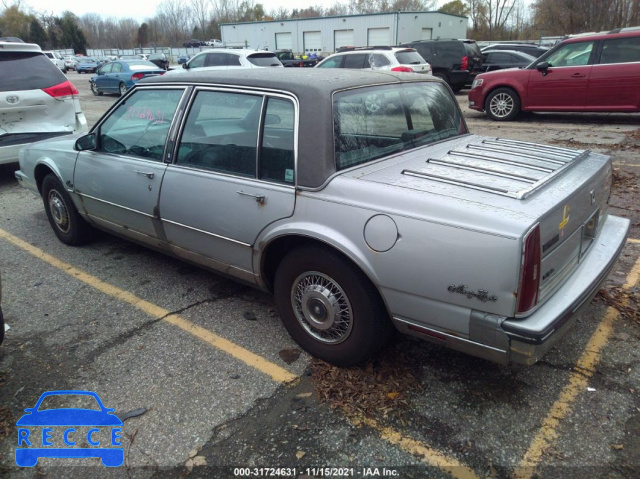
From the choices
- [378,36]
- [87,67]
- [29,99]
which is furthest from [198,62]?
[87,67]

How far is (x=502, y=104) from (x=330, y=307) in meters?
10.3

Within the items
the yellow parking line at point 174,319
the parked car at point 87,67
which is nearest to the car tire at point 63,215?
the yellow parking line at point 174,319

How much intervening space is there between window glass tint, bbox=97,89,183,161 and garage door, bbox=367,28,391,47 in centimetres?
4122

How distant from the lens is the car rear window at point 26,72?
6.60 metres

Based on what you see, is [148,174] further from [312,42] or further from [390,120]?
[312,42]

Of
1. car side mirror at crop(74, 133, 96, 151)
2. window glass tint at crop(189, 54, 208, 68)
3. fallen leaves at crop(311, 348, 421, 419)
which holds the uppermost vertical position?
window glass tint at crop(189, 54, 208, 68)

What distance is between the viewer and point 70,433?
259 cm

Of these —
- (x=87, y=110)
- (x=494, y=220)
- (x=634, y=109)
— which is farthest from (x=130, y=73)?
(x=494, y=220)

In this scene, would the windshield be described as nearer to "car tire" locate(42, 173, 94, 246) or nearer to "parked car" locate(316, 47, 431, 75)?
"car tire" locate(42, 173, 94, 246)

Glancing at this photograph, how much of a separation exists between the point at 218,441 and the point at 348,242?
1203 mm

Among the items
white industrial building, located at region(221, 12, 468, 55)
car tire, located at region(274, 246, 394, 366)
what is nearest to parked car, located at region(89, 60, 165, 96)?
car tire, located at region(274, 246, 394, 366)

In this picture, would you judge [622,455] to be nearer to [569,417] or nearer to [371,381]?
[569,417]

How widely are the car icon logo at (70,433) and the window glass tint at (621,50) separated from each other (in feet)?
36.1

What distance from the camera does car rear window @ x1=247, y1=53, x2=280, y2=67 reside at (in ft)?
52.9
